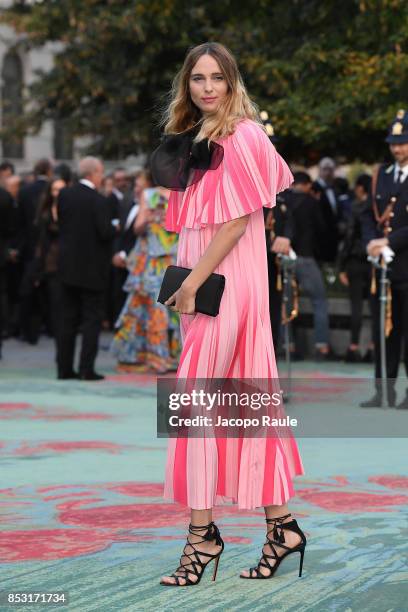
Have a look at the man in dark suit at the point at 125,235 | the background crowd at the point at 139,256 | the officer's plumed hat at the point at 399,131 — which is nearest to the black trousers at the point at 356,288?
the background crowd at the point at 139,256

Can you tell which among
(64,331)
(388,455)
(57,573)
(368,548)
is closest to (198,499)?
(57,573)

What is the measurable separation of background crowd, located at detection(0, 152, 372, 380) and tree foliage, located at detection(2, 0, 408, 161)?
1081 mm

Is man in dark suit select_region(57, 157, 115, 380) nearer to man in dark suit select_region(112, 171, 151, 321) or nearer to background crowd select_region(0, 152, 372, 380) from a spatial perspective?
background crowd select_region(0, 152, 372, 380)

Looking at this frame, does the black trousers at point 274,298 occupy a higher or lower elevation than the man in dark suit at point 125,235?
lower

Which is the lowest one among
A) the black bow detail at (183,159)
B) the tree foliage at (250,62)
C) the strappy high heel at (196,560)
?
the strappy high heel at (196,560)

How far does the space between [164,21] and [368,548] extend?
18487 millimetres

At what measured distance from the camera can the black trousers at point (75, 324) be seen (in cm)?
1376

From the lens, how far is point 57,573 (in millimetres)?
5664

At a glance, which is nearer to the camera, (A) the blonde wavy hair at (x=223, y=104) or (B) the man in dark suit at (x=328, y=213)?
(A) the blonde wavy hair at (x=223, y=104)

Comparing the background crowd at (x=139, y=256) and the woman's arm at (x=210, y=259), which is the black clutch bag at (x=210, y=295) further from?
the background crowd at (x=139, y=256)

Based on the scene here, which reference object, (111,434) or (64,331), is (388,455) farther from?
(64,331)

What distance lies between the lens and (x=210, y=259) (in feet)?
18.1

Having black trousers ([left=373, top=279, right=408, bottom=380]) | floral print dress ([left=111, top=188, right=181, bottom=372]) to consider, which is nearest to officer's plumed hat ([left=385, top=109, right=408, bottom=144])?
black trousers ([left=373, top=279, right=408, bottom=380])

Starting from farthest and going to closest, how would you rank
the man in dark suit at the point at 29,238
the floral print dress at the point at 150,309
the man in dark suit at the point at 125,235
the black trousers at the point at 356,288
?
the man in dark suit at the point at 29,238 < the black trousers at the point at 356,288 < the man in dark suit at the point at 125,235 < the floral print dress at the point at 150,309
